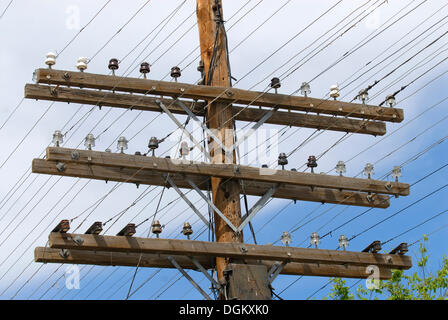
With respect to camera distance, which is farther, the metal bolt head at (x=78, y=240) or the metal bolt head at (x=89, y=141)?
the metal bolt head at (x=89, y=141)

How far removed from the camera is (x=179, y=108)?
559 inches

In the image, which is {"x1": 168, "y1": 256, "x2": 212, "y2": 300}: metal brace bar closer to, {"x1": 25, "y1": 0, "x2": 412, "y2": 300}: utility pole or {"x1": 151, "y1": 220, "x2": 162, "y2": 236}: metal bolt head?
{"x1": 25, "y1": 0, "x2": 412, "y2": 300}: utility pole

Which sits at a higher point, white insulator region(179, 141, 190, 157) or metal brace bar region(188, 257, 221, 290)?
white insulator region(179, 141, 190, 157)

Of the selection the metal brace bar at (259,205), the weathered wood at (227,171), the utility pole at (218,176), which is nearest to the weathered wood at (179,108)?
the utility pole at (218,176)

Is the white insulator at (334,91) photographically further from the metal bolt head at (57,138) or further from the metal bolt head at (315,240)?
the metal bolt head at (57,138)

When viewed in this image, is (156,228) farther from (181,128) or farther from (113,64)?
(113,64)

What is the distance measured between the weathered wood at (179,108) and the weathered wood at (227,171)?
1.08 m

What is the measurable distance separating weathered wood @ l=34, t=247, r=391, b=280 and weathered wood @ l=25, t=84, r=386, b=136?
212 centimetres

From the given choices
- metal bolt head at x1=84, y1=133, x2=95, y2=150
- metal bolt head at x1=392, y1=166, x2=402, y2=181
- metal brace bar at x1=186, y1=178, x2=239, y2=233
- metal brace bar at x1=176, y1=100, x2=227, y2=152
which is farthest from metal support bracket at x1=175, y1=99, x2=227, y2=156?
metal bolt head at x1=392, y1=166, x2=402, y2=181

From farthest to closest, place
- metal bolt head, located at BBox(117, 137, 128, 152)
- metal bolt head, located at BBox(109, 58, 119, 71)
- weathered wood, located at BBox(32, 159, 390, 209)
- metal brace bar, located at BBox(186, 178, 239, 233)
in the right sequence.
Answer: metal bolt head, located at BBox(109, 58, 119, 71)
metal brace bar, located at BBox(186, 178, 239, 233)
metal bolt head, located at BBox(117, 137, 128, 152)
weathered wood, located at BBox(32, 159, 390, 209)

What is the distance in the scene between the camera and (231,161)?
13.9 meters

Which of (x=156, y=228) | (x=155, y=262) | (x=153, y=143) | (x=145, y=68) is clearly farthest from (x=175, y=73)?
(x=155, y=262)

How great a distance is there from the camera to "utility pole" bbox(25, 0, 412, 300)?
12.9 meters

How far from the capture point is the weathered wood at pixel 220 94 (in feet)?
44.7
